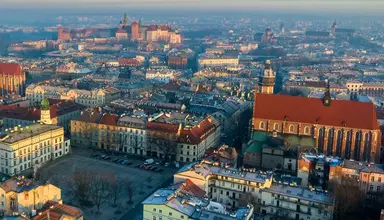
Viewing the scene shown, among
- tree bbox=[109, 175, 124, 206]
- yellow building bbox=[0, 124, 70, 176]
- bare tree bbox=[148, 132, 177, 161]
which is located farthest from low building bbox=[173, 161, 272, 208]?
yellow building bbox=[0, 124, 70, 176]

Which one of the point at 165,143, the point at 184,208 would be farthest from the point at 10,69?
the point at 184,208

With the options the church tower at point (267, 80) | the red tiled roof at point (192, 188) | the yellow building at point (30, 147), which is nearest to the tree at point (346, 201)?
the red tiled roof at point (192, 188)

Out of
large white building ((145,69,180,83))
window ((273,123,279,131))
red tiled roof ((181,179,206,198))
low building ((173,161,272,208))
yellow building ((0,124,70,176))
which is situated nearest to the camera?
red tiled roof ((181,179,206,198))

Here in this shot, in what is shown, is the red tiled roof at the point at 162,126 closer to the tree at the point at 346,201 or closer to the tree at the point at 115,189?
the tree at the point at 115,189

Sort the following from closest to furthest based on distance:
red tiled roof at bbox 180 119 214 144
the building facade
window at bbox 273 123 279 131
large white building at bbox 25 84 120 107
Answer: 1. the building facade
2. red tiled roof at bbox 180 119 214 144
3. window at bbox 273 123 279 131
4. large white building at bbox 25 84 120 107

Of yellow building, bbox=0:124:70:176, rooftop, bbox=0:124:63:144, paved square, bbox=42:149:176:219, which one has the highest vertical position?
rooftop, bbox=0:124:63:144

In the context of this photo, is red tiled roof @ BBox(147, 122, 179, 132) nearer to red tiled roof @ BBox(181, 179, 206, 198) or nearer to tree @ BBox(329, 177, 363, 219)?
red tiled roof @ BBox(181, 179, 206, 198)

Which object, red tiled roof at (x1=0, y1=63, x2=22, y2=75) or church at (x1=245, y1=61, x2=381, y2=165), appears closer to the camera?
church at (x1=245, y1=61, x2=381, y2=165)
